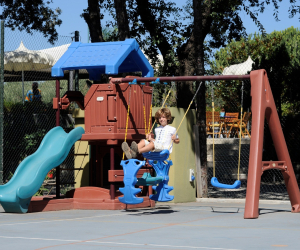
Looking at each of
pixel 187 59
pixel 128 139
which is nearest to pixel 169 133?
pixel 128 139

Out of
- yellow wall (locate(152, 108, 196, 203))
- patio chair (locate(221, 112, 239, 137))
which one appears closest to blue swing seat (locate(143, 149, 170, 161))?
yellow wall (locate(152, 108, 196, 203))

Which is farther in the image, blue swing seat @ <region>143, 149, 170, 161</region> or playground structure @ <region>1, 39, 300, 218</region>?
playground structure @ <region>1, 39, 300, 218</region>

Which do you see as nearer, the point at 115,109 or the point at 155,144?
the point at 155,144

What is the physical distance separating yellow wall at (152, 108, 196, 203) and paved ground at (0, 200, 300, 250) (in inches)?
57.2

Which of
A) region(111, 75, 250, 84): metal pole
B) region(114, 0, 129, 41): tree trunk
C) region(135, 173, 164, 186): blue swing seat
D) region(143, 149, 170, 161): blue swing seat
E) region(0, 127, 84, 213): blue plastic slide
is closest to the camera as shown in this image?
region(143, 149, 170, 161): blue swing seat

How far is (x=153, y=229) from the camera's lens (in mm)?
8156

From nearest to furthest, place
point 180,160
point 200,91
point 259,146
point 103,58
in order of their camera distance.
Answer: point 259,146 → point 103,58 → point 180,160 → point 200,91

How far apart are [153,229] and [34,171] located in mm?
3986

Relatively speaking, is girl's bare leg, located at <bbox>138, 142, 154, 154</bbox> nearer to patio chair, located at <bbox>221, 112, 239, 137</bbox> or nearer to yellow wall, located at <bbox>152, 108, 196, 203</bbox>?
yellow wall, located at <bbox>152, 108, 196, 203</bbox>

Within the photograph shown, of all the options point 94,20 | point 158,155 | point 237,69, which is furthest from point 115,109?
point 237,69

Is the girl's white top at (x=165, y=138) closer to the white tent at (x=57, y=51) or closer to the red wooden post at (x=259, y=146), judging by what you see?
the red wooden post at (x=259, y=146)

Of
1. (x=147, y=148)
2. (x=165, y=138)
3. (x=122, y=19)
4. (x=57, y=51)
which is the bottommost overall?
(x=147, y=148)

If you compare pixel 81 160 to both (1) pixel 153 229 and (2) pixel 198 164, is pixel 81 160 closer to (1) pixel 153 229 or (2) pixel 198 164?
(2) pixel 198 164

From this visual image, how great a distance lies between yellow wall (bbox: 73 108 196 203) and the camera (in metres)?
13.1
